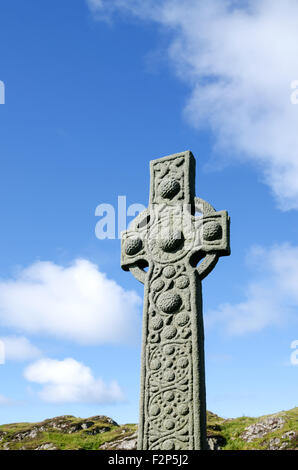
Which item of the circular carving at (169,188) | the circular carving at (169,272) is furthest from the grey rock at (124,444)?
the circular carving at (169,188)

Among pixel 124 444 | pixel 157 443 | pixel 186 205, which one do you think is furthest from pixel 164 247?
pixel 124 444

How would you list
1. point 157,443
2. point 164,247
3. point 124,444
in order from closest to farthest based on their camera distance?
point 157,443
point 164,247
point 124,444

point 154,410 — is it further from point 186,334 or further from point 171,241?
point 171,241

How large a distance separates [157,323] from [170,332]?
0.24 metres

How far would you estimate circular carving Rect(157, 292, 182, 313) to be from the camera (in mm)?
5910

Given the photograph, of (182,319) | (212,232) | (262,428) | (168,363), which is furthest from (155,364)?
(262,428)

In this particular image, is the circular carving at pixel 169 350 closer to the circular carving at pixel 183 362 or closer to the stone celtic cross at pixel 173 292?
the stone celtic cross at pixel 173 292

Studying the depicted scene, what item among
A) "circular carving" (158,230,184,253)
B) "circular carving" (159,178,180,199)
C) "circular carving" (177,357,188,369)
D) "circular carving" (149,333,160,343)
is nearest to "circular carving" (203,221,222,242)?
"circular carving" (158,230,184,253)

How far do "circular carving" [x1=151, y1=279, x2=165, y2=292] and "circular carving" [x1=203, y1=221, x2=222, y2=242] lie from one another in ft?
2.72

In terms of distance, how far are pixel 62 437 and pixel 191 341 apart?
726 cm

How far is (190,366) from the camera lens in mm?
5504

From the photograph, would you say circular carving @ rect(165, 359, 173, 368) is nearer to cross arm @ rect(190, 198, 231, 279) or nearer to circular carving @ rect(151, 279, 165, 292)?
circular carving @ rect(151, 279, 165, 292)
